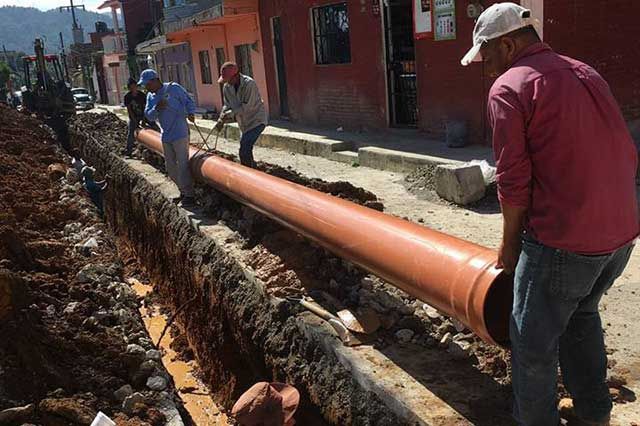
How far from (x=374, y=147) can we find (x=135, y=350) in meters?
6.60

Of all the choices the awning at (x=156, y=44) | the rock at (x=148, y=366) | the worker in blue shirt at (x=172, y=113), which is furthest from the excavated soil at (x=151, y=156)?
the awning at (x=156, y=44)

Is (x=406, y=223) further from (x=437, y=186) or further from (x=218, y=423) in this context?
(x=437, y=186)

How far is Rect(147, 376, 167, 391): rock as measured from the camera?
12.4 ft

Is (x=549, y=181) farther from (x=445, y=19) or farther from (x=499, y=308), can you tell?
(x=445, y=19)

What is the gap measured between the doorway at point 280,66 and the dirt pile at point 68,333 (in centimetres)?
945

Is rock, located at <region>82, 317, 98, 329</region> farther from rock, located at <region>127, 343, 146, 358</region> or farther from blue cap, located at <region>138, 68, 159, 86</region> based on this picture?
blue cap, located at <region>138, 68, 159, 86</region>

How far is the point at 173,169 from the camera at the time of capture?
306 inches

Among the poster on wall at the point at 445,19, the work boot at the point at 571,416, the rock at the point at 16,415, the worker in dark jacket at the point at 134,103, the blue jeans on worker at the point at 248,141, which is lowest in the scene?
the work boot at the point at 571,416

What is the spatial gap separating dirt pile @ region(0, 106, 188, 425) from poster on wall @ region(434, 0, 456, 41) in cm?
575

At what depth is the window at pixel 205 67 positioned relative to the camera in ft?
71.7

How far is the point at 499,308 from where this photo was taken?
285 cm

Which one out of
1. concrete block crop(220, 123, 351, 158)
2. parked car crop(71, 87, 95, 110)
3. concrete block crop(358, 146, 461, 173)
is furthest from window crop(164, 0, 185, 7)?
concrete block crop(358, 146, 461, 173)

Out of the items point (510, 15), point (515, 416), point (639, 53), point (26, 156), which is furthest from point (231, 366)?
point (26, 156)

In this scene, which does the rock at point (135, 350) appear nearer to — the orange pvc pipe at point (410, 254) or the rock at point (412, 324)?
the orange pvc pipe at point (410, 254)
